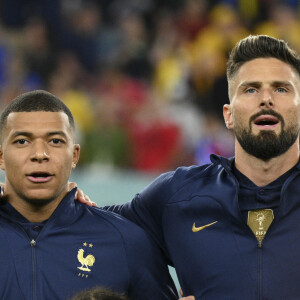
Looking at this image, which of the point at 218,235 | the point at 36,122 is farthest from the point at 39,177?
the point at 218,235

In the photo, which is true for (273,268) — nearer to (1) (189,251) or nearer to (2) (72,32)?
(1) (189,251)

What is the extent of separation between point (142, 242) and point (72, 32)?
7.31 meters

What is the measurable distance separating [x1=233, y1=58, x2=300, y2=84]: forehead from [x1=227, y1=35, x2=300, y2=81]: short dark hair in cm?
2

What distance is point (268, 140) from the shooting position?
10.7 feet

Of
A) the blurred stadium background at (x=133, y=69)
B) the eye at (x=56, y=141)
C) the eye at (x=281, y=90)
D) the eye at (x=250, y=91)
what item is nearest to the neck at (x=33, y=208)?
the eye at (x=56, y=141)

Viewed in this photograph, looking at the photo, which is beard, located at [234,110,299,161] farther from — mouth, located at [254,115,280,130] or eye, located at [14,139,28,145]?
eye, located at [14,139,28,145]

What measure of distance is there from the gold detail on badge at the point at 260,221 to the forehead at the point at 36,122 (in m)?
0.85

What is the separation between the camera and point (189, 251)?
10.9ft

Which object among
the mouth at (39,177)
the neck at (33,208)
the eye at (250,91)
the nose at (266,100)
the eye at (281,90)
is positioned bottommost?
the neck at (33,208)

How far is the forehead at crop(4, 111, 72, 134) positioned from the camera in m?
3.29

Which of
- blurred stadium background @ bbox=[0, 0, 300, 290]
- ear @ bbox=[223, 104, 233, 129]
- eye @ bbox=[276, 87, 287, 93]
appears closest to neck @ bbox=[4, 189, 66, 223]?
ear @ bbox=[223, 104, 233, 129]

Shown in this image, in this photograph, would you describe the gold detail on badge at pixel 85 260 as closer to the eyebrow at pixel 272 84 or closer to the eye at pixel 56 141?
the eye at pixel 56 141

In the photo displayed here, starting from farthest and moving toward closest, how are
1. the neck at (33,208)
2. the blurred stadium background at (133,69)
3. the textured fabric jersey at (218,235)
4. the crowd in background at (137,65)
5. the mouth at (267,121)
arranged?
the crowd in background at (137,65), the blurred stadium background at (133,69), the neck at (33,208), the mouth at (267,121), the textured fabric jersey at (218,235)

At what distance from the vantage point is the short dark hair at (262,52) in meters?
3.40
